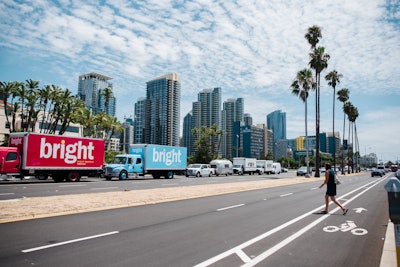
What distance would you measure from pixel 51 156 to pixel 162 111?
3060 inches

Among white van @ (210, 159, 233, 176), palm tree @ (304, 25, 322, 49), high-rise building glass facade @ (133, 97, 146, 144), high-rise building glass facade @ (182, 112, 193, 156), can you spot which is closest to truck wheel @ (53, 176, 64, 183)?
white van @ (210, 159, 233, 176)

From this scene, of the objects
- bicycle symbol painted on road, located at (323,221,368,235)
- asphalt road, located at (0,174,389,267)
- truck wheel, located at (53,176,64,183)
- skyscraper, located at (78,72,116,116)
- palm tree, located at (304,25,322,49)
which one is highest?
skyscraper, located at (78,72,116,116)

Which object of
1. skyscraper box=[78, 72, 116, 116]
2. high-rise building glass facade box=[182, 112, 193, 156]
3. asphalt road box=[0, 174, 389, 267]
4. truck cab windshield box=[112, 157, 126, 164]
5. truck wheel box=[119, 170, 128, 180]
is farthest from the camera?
high-rise building glass facade box=[182, 112, 193, 156]

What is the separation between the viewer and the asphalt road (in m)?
5.52

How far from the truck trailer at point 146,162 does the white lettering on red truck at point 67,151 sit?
3328 millimetres

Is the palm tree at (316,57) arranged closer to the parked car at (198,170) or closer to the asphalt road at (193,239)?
the parked car at (198,170)

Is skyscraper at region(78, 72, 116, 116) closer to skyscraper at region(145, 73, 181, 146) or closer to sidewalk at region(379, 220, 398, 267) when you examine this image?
skyscraper at region(145, 73, 181, 146)

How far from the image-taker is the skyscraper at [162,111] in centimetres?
10075

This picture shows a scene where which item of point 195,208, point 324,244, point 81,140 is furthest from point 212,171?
point 324,244

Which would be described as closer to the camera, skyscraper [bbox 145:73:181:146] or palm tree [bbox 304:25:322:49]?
palm tree [bbox 304:25:322:49]

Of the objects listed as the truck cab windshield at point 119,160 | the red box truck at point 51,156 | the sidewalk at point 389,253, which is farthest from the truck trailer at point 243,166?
the sidewalk at point 389,253

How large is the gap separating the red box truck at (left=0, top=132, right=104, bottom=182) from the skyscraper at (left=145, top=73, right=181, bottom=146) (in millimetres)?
69534

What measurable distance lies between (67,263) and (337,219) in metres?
8.27

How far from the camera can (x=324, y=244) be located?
22.4 ft
